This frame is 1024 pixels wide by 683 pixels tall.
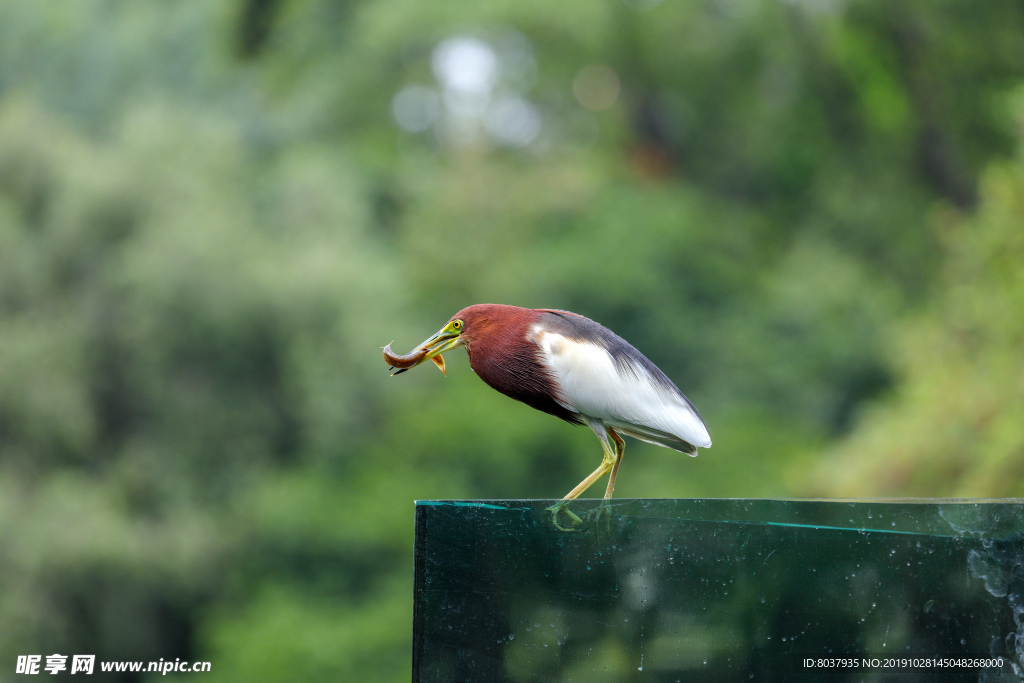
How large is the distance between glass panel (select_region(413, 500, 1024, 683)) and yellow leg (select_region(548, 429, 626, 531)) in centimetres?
3

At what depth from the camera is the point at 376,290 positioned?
16781mm

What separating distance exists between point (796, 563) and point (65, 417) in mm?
12627

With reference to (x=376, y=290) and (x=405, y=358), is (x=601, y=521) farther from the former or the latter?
(x=376, y=290)

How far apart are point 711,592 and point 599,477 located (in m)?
0.53

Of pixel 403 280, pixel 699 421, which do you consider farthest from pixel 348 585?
pixel 699 421

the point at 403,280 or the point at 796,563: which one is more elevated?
the point at 403,280

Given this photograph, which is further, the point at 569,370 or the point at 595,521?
the point at 569,370

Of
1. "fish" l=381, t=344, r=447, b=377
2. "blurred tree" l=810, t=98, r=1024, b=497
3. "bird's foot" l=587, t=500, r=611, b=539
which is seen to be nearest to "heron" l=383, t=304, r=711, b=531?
"fish" l=381, t=344, r=447, b=377

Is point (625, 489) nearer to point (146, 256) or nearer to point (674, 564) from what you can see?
point (146, 256)

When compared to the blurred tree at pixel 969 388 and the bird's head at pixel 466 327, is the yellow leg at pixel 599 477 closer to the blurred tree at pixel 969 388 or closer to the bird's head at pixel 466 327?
the bird's head at pixel 466 327

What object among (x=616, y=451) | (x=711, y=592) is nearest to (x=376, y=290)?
(x=616, y=451)

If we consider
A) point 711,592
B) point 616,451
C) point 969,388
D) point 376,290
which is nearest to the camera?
point 711,592

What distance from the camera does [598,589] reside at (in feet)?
10.9

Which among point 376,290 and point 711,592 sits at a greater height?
point 376,290
